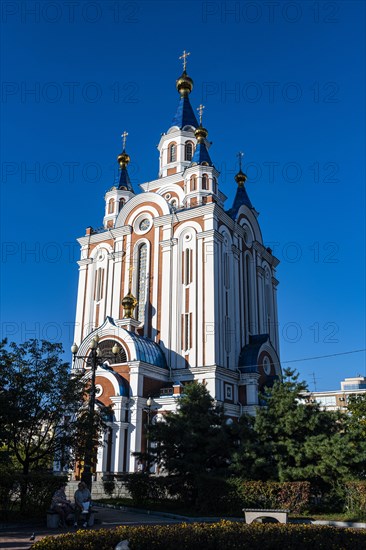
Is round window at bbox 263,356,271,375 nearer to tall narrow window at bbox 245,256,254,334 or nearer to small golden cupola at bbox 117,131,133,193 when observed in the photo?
tall narrow window at bbox 245,256,254,334

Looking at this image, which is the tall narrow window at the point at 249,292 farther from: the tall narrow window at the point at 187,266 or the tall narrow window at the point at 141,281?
the tall narrow window at the point at 141,281

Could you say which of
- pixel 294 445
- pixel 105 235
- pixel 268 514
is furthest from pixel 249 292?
pixel 268 514

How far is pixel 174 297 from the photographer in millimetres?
32312

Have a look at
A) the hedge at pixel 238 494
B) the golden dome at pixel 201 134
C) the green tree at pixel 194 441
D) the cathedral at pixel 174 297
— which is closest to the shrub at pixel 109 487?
the green tree at pixel 194 441

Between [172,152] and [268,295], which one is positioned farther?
[172,152]

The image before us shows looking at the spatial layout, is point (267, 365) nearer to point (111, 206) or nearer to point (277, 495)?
point (111, 206)

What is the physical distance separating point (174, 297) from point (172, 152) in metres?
14.0

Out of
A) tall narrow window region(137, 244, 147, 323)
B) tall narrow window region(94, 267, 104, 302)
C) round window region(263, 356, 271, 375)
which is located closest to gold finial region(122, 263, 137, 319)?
tall narrow window region(137, 244, 147, 323)

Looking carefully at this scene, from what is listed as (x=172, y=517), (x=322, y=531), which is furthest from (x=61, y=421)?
(x=322, y=531)

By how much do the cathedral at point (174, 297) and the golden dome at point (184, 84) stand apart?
9.76ft

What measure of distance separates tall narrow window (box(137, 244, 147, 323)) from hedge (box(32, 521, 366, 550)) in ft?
78.0

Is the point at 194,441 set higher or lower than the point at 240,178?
lower

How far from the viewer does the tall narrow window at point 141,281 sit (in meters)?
33.6

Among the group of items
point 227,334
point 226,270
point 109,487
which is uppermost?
point 226,270
